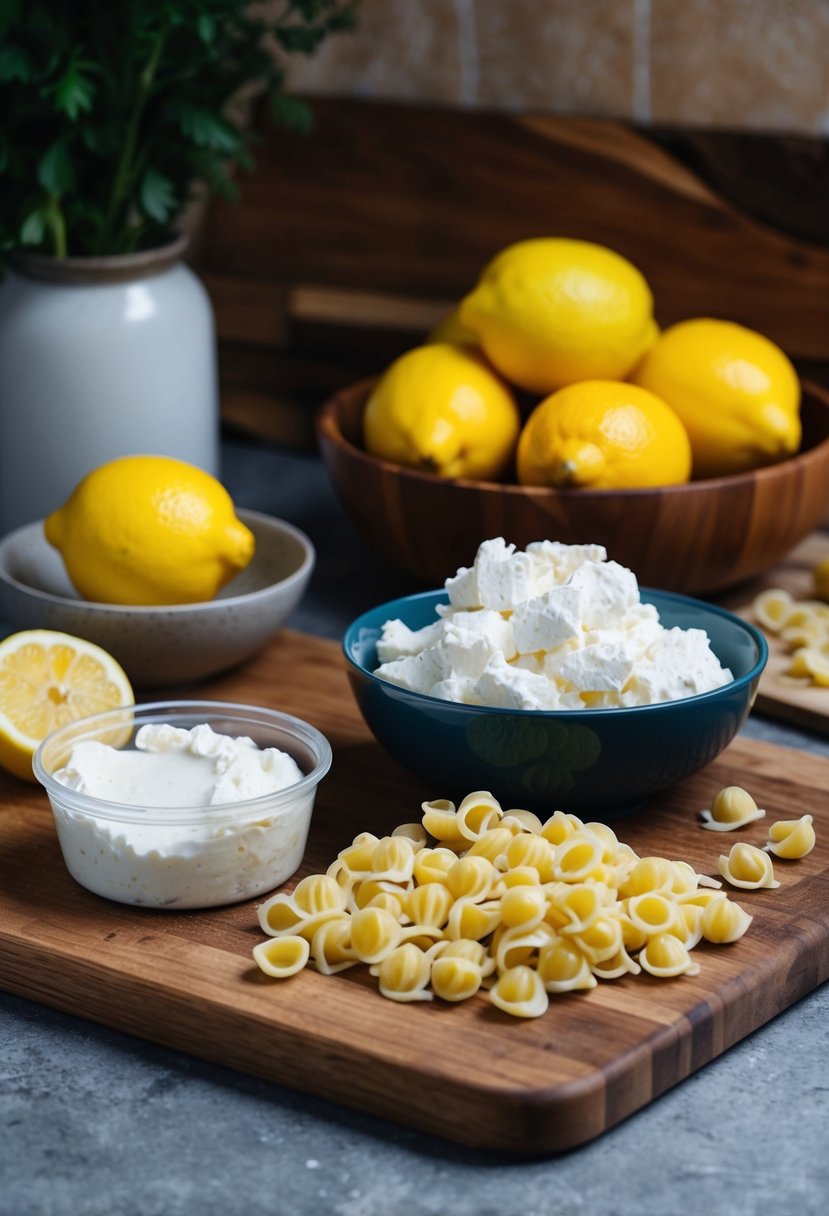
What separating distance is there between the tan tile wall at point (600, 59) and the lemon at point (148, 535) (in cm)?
70

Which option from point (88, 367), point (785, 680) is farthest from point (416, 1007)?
point (88, 367)

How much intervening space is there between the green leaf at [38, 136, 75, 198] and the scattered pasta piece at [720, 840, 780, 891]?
83 centimetres

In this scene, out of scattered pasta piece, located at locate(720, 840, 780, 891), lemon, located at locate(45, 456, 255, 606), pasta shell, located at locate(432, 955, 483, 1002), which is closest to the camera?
pasta shell, located at locate(432, 955, 483, 1002)

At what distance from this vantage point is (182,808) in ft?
3.02

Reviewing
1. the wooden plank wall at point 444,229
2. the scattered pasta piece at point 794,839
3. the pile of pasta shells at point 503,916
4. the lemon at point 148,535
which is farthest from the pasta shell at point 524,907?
the wooden plank wall at point 444,229

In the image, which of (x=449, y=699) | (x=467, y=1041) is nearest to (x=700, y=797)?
(x=449, y=699)

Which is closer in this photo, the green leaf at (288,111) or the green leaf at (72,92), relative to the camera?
the green leaf at (72,92)

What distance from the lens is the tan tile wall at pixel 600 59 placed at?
1.56 metres

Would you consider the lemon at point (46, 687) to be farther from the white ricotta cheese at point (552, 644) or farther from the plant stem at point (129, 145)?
the plant stem at point (129, 145)

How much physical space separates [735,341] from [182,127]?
21.1 inches

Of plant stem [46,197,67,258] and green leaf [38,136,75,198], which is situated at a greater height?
green leaf [38,136,75,198]

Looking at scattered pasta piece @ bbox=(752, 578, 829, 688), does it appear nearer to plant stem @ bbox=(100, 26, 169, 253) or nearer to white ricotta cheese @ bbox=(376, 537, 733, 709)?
white ricotta cheese @ bbox=(376, 537, 733, 709)

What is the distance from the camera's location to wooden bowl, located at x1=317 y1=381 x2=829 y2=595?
1276mm

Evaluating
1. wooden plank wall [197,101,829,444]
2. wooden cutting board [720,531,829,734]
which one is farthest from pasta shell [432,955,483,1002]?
wooden plank wall [197,101,829,444]
